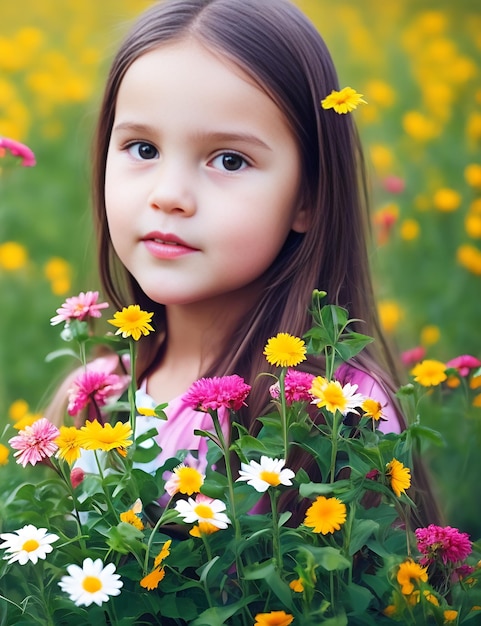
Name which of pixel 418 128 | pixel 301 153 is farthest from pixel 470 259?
pixel 301 153

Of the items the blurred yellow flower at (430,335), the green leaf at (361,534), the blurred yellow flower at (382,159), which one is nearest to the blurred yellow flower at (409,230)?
the blurred yellow flower at (430,335)

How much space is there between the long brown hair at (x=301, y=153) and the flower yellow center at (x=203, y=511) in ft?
1.21

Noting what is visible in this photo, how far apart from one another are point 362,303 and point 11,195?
5.27 ft

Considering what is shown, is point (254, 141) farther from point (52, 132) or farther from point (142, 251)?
point (52, 132)

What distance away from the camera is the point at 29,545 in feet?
3.82

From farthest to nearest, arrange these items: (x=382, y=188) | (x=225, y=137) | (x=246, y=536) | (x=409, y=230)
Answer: (x=382, y=188) < (x=409, y=230) < (x=225, y=137) < (x=246, y=536)

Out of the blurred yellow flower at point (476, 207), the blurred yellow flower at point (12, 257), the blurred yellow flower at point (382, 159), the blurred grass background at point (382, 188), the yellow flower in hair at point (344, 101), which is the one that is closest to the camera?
the yellow flower in hair at point (344, 101)

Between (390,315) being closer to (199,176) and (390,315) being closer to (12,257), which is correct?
(12,257)

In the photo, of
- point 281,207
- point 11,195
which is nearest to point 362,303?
point 281,207

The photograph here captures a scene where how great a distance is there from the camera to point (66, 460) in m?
1.23

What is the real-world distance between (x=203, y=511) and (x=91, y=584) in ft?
0.45

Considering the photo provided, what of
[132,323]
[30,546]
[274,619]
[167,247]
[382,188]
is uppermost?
[382,188]

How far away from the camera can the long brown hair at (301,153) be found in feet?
5.03

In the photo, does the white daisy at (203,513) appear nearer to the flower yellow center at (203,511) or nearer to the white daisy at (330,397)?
the flower yellow center at (203,511)
